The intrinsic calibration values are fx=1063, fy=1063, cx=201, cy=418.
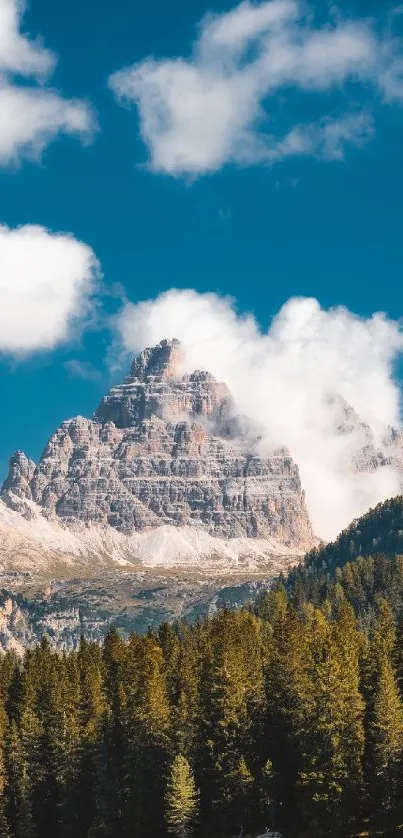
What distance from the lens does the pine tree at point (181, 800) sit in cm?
9000

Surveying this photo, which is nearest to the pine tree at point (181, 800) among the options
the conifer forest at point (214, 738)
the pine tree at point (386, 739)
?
the conifer forest at point (214, 738)

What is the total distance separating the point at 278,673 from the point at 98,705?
2266 centimetres

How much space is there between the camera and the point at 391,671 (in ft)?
293

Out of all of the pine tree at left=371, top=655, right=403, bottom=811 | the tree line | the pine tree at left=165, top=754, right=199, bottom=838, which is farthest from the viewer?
the pine tree at left=165, top=754, right=199, bottom=838

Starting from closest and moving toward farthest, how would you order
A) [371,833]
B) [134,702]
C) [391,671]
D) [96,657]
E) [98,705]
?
[371,833], [391,671], [134,702], [98,705], [96,657]

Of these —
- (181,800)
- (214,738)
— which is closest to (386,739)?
(214,738)

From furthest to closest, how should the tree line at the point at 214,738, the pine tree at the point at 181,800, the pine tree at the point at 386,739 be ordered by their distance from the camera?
the pine tree at the point at 181,800
the tree line at the point at 214,738
the pine tree at the point at 386,739

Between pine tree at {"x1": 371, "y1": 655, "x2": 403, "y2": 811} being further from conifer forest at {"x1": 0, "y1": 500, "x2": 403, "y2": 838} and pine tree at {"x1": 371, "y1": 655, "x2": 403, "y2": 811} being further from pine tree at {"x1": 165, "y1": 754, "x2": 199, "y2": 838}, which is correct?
pine tree at {"x1": 165, "y1": 754, "x2": 199, "y2": 838}

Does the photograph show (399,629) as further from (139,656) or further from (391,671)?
(139,656)

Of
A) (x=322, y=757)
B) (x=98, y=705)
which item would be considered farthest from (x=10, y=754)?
(x=322, y=757)

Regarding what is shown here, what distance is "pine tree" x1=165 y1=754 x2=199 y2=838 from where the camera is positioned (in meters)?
90.0

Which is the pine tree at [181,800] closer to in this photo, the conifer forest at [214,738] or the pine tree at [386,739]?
the conifer forest at [214,738]

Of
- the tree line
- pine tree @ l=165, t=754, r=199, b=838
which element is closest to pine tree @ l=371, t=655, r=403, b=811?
the tree line

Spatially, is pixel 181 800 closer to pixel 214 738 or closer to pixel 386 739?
pixel 214 738
